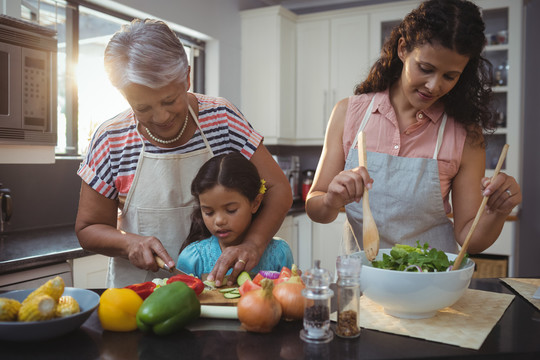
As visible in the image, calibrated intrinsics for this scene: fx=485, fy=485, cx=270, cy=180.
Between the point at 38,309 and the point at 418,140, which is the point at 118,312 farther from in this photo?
the point at 418,140

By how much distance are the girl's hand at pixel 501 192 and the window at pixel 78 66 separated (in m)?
2.12

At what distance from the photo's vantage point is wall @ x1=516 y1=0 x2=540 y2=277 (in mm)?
3584

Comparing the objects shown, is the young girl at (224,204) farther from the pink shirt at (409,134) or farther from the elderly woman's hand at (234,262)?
the pink shirt at (409,134)

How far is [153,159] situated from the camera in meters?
1.53

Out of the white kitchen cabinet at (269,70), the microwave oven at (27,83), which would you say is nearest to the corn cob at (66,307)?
the microwave oven at (27,83)

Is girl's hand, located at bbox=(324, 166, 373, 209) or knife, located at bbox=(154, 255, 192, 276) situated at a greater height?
girl's hand, located at bbox=(324, 166, 373, 209)

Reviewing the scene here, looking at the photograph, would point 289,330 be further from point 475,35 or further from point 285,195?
point 475,35

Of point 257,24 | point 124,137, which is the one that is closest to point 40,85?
point 124,137


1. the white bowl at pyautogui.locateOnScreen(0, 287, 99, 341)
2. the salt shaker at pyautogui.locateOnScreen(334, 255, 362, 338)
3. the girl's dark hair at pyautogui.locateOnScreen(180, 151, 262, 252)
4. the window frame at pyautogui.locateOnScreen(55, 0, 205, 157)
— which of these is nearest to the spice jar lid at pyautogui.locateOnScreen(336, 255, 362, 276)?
the salt shaker at pyautogui.locateOnScreen(334, 255, 362, 338)

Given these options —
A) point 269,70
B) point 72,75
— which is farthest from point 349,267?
point 269,70

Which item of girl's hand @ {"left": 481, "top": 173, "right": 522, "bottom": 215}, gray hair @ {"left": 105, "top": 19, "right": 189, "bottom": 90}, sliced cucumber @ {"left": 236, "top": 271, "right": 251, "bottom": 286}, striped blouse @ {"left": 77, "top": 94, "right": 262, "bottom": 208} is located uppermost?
gray hair @ {"left": 105, "top": 19, "right": 189, "bottom": 90}

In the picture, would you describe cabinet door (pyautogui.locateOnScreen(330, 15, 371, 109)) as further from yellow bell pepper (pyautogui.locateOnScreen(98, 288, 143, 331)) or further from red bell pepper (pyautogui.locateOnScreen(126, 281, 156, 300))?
yellow bell pepper (pyautogui.locateOnScreen(98, 288, 143, 331))

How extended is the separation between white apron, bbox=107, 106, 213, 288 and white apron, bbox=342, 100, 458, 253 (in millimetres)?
530

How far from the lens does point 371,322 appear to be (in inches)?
37.4
